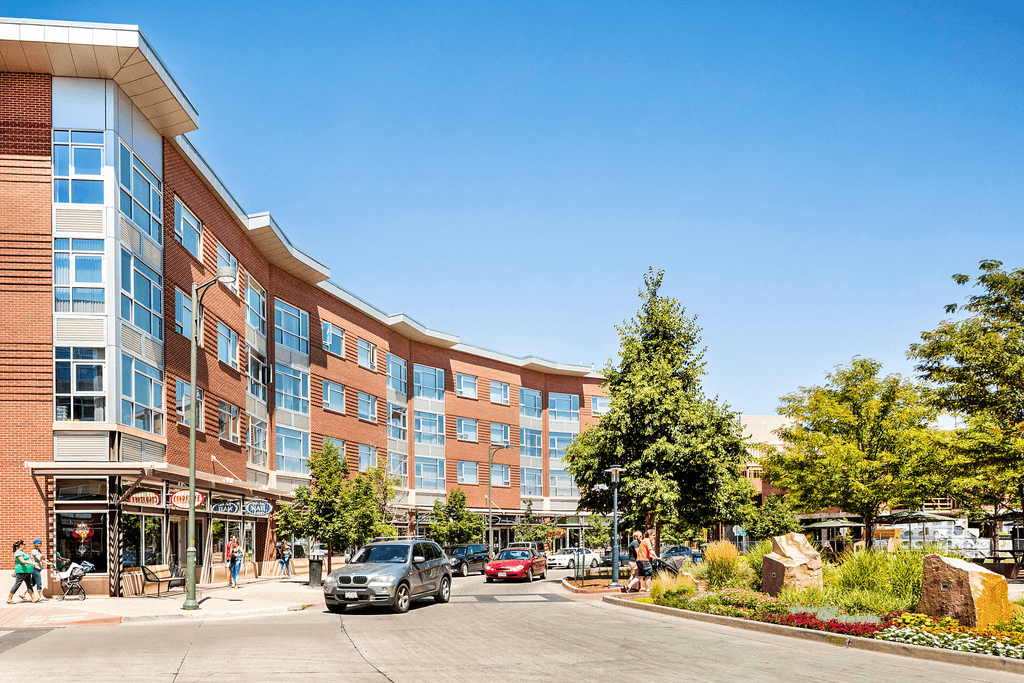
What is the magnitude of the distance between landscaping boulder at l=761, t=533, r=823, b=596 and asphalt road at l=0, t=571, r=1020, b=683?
223 cm

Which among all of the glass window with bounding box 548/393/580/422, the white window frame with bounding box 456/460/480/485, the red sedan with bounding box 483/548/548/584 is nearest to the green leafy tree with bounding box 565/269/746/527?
the red sedan with bounding box 483/548/548/584

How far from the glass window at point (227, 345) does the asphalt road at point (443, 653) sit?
18.5 meters

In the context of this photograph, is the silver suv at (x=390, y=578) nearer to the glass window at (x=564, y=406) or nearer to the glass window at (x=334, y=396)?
the glass window at (x=334, y=396)

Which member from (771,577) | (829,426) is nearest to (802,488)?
(829,426)

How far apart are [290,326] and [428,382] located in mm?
18175

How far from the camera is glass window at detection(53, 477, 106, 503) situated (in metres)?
26.7

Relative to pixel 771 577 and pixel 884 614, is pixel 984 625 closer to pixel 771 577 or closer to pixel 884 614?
pixel 884 614

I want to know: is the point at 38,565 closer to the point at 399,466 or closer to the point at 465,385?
the point at 399,466

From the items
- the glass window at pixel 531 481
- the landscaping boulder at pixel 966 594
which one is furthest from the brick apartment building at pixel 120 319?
the glass window at pixel 531 481

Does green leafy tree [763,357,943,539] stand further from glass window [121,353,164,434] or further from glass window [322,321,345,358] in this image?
glass window [121,353,164,434]

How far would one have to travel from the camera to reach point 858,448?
1624 inches

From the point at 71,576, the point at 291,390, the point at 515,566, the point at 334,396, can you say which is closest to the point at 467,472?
the point at 334,396

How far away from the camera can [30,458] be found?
2642 cm

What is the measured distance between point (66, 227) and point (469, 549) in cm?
2434
